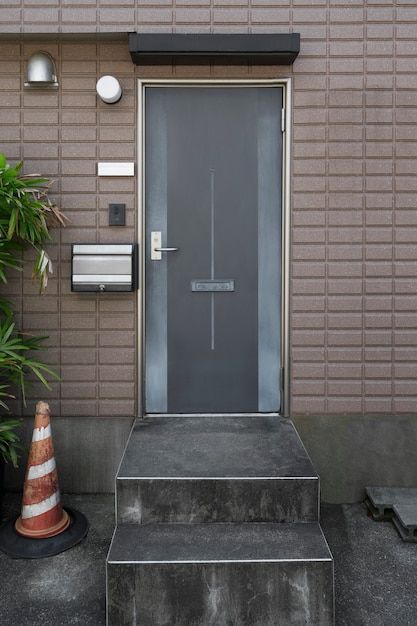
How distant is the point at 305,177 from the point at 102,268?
4.63 feet

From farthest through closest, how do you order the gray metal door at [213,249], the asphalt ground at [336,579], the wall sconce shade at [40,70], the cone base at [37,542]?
1. the gray metal door at [213,249]
2. the wall sconce shade at [40,70]
3. the cone base at [37,542]
4. the asphalt ground at [336,579]

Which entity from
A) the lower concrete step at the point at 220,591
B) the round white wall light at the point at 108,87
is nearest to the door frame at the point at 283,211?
the round white wall light at the point at 108,87

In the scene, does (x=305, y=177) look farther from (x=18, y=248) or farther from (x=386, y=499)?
(x=386, y=499)

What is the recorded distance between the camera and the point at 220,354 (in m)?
3.37

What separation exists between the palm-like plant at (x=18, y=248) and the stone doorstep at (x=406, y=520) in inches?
84.9

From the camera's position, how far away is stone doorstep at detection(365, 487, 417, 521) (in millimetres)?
3051

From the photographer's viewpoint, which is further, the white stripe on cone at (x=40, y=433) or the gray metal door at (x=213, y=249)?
the gray metal door at (x=213, y=249)

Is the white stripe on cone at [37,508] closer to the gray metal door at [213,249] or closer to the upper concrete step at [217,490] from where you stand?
the upper concrete step at [217,490]

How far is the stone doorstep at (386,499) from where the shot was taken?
305 centimetres

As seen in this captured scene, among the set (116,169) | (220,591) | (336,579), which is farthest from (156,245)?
(336,579)

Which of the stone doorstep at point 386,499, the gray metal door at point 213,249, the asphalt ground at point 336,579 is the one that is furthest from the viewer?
the gray metal door at point 213,249

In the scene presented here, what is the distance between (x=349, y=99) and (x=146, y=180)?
4.56 feet

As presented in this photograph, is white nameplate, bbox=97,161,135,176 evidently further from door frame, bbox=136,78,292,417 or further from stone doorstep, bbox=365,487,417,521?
stone doorstep, bbox=365,487,417,521

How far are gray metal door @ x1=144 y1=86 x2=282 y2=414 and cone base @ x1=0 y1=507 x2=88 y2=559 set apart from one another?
2.81 feet
